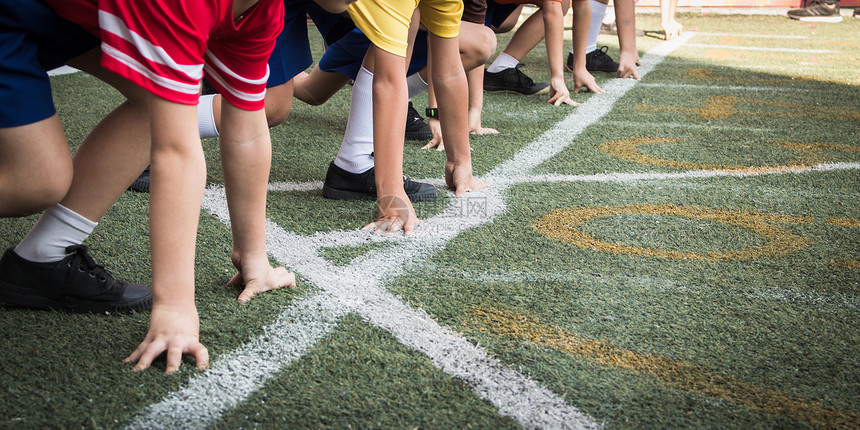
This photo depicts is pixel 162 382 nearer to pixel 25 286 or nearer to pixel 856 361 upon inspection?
pixel 25 286

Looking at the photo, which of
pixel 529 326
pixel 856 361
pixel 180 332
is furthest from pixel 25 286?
pixel 856 361

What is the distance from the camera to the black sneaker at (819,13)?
11.2 meters

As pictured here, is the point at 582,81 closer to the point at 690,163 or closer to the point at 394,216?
the point at 690,163

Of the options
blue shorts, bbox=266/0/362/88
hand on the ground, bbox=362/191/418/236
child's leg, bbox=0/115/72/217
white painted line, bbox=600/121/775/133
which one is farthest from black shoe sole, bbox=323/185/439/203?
white painted line, bbox=600/121/775/133

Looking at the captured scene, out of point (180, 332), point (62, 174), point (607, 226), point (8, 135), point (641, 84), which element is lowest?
point (641, 84)

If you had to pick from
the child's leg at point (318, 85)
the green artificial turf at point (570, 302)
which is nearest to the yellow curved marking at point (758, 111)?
the green artificial turf at point (570, 302)

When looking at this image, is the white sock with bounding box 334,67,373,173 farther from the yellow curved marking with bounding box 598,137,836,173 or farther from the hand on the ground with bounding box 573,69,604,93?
the hand on the ground with bounding box 573,69,604,93

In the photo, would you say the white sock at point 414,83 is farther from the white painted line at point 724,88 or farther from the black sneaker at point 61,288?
the white painted line at point 724,88

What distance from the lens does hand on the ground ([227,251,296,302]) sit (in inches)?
74.8

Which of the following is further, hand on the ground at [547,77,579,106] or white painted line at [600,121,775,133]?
hand on the ground at [547,77,579,106]

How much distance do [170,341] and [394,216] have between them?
110 centimetres

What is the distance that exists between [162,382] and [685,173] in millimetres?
2486

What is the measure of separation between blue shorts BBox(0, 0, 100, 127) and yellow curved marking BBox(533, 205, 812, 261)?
1525 mm

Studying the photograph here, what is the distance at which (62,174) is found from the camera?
5.47ft
